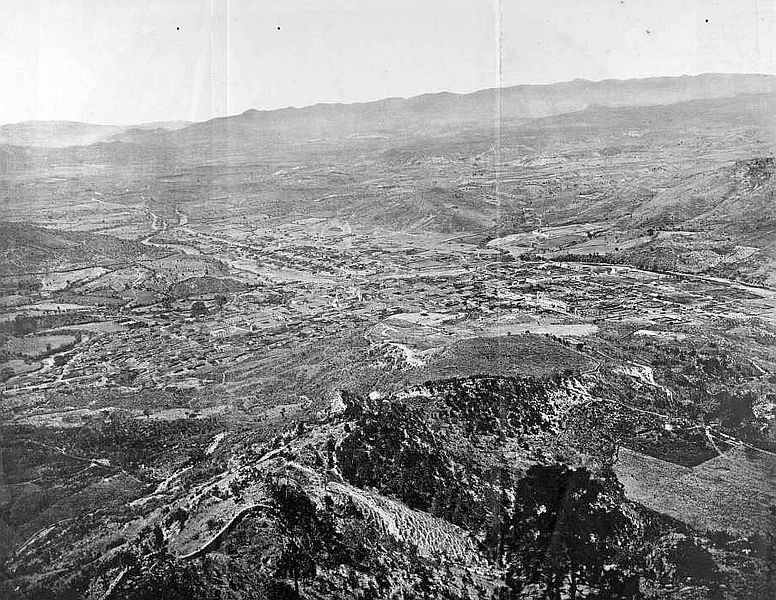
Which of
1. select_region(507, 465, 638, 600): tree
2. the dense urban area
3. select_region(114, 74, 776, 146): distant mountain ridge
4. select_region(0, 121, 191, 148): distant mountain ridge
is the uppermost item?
select_region(114, 74, 776, 146): distant mountain ridge

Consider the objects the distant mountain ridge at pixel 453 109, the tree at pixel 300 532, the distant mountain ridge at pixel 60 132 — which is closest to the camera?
the tree at pixel 300 532

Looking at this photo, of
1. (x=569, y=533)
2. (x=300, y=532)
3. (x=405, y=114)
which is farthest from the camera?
(x=405, y=114)

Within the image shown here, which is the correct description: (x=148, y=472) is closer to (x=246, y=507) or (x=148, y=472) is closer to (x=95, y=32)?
(x=246, y=507)

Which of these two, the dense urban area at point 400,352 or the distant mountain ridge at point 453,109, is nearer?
Result: the dense urban area at point 400,352

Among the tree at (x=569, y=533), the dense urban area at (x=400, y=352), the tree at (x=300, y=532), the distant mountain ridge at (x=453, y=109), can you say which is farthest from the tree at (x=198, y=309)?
the tree at (x=569, y=533)

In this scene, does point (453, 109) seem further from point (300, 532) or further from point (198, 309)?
point (300, 532)

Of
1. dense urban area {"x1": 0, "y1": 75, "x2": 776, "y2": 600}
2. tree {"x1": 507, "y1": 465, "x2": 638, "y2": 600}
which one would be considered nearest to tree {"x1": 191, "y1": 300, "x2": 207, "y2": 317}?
dense urban area {"x1": 0, "y1": 75, "x2": 776, "y2": 600}

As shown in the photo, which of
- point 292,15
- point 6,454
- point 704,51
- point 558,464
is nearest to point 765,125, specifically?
point 704,51

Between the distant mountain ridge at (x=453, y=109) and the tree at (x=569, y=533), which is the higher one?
the distant mountain ridge at (x=453, y=109)

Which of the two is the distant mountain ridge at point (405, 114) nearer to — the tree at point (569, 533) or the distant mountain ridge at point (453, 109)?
the distant mountain ridge at point (453, 109)

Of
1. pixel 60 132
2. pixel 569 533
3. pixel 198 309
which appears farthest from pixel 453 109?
pixel 569 533

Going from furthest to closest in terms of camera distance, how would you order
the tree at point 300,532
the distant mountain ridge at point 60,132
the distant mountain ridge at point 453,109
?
the distant mountain ridge at point 453,109, the distant mountain ridge at point 60,132, the tree at point 300,532

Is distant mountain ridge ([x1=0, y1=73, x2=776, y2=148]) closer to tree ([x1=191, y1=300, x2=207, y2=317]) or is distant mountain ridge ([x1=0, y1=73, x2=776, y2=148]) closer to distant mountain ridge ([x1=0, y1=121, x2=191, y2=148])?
distant mountain ridge ([x1=0, y1=121, x2=191, y2=148])
